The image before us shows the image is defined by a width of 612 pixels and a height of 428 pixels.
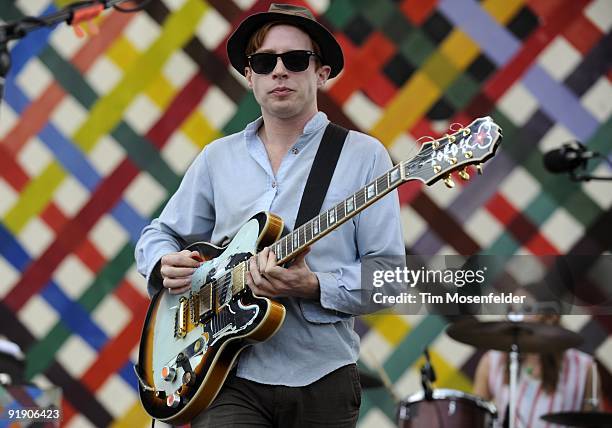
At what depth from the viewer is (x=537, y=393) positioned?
344 cm

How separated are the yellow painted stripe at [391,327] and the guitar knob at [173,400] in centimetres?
121

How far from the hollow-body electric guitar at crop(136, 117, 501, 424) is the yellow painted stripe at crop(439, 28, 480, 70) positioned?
1274 millimetres

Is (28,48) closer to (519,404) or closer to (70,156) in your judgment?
(70,156)

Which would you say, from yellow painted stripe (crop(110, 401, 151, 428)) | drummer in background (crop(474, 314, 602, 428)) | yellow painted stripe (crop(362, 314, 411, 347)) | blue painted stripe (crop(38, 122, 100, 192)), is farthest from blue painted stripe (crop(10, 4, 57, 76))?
drummer in background (crop(474, 314, 602, 428))

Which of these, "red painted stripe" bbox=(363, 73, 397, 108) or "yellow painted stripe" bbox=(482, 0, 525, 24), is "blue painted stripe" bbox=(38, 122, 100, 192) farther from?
"yellow painted stripe" bbox=(482, 0, 525, 24)

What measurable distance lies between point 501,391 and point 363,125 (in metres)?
0.95

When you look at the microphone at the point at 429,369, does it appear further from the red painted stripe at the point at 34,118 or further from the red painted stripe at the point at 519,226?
the red painted stripe at the point at 34,118

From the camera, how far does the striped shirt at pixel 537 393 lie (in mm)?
3332

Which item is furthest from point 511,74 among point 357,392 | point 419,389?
point 357,392

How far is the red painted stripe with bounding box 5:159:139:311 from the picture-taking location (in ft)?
10.8

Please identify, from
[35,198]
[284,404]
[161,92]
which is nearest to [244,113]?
[161,92]

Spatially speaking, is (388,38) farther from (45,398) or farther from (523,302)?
(45,398)

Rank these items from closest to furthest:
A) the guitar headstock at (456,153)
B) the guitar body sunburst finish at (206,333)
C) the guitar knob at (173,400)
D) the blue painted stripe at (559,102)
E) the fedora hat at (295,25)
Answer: the guitar headstock at (456,153), the guitar body sunburst finish at (206,333), the guitar knob at (173,400), the fedora hat at (295,25), the blue painted stripe at (559,102)

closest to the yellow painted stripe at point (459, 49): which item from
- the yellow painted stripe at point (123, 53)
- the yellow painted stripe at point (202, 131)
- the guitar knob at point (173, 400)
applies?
the yellow painted stripe at point (202, 131)
